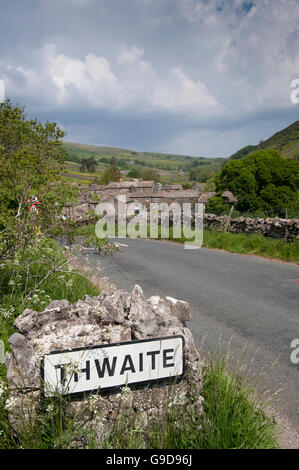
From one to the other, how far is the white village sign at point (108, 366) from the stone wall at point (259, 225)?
1243cm

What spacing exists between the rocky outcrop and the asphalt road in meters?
1.23

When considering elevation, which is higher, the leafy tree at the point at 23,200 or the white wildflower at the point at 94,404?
the leafy tree at the point at 23,200

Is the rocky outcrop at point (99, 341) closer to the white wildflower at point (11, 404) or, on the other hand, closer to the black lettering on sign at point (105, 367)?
the white wildflower at point (11, 404)

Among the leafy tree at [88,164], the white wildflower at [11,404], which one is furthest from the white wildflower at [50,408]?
the leafy tree at [88,164]

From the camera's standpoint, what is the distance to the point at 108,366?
236 centimetres

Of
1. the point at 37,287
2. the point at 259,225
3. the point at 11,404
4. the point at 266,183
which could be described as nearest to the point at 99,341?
the point at 11,404

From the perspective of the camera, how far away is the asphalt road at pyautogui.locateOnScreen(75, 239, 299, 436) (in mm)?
4504

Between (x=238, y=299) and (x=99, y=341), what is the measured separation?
5593 mm

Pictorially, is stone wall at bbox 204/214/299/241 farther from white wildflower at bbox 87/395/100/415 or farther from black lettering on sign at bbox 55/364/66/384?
black lettering on sign at bbox 55/364/66/384

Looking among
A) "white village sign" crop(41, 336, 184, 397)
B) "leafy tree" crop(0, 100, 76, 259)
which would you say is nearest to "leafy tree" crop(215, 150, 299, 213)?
"leafy tree" crop(0, 100, 76, 259)

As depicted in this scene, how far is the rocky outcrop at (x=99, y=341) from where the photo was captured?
7.70 feet

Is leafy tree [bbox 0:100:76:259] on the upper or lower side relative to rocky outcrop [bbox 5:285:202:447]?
upper
